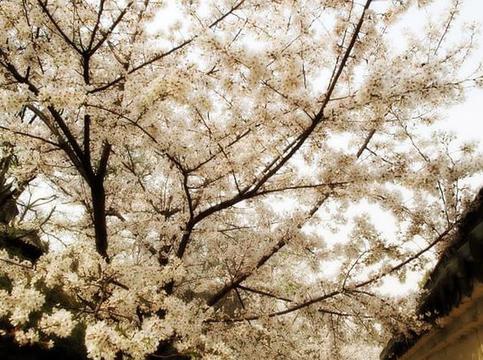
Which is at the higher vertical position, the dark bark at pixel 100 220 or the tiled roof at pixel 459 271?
the dark bark at pixel 100 220

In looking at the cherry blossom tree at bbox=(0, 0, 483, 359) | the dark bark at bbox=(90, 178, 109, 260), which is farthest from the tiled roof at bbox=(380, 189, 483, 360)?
the dark bark at bbox=(90, 178, 109, 260)

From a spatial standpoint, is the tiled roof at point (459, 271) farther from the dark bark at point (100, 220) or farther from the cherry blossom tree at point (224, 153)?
the dark bark at point (100, 220)

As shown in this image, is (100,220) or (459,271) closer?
(459,271)

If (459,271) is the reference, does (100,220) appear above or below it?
above

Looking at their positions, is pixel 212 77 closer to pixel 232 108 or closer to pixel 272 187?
pixel 232 108

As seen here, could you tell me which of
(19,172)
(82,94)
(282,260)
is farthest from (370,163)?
(19,172)

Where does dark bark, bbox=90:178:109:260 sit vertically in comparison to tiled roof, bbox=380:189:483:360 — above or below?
above

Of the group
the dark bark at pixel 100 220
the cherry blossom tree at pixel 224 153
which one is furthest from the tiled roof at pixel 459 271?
the dark bark at pixel 100 220

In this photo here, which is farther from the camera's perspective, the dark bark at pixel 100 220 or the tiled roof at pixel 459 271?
the dark bark at pixel 100 220

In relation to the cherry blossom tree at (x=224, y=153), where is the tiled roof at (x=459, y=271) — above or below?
below

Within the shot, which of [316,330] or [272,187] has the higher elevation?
[272,187]

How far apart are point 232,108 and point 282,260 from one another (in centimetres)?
442

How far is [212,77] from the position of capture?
5.63 metres

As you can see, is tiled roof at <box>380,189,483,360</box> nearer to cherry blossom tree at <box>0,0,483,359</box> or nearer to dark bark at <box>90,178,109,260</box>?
cherry blossom tree at <box>0,0,483,359</box>
